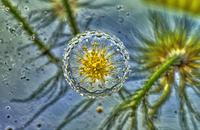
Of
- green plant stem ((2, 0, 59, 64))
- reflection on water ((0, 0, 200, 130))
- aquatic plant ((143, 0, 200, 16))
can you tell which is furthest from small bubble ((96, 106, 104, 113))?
aquatic plant ((143, 0, 200, 16))

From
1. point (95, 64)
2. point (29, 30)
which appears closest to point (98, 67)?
point (95, 64)

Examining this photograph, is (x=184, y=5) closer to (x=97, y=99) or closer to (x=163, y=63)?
(x=163, y=63)

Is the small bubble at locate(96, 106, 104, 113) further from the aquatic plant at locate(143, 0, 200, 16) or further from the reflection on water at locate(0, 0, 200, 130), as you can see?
the aquatic plant at locate(143, 0, 200, 16)

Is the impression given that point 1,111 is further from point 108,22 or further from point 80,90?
point 108,22

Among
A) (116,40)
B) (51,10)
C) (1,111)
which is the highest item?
(51,10)

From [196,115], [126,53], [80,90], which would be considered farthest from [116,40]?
[196,115]

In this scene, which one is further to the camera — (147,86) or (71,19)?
(71,19)
